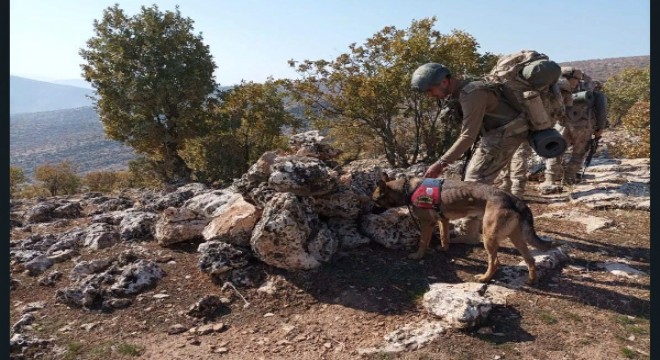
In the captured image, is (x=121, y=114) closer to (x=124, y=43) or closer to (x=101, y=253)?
(x=124, y=43)

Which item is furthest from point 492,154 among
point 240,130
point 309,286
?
point 240,130

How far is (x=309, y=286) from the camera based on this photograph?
5.39 m

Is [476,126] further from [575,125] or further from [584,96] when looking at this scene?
[575,125]

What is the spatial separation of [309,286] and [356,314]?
2.60 ft

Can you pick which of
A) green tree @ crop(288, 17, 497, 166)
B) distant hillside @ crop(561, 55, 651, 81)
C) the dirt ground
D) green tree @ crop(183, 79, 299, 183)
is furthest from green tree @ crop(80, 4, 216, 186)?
distant hillside @ crop(561, 55, 651, 81)

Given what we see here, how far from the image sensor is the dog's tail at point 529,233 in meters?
4.90

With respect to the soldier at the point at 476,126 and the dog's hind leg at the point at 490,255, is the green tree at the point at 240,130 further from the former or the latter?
the dog's hind leg at the point at 490,255

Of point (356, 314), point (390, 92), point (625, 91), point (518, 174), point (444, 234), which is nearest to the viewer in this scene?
point (356, 314)

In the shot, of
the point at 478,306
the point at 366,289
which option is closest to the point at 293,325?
the point at 366,289

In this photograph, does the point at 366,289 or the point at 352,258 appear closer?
the point at 366,289

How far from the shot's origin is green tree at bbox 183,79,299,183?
15.9 metres

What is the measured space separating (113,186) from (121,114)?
1317 cm

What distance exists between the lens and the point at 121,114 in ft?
52.8

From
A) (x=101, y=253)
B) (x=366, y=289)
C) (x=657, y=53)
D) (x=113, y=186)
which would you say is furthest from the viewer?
(x=113, y=186)
